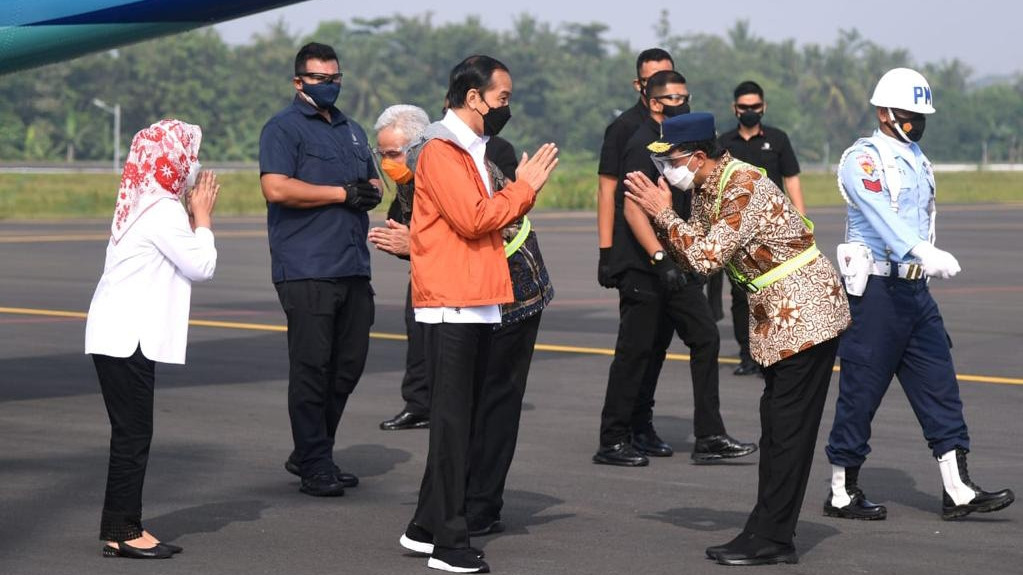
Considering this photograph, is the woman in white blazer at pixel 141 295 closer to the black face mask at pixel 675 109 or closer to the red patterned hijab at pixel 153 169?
the red patterned hijab at pixel 153 169

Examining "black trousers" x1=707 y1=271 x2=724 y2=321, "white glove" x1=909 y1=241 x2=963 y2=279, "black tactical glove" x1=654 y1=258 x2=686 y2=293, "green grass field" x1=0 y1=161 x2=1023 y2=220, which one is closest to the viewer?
"white glove" x1=909 y1=241 x2=963 y2=279

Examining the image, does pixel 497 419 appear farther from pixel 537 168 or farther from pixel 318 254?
pixel 318 254

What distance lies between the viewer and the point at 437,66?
164 meters

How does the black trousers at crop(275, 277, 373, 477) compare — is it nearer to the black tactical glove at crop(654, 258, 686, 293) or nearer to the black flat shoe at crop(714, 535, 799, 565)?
the black tactical glove at crop(654, 258, 686, 293)

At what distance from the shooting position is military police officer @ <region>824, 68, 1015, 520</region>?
7883mm

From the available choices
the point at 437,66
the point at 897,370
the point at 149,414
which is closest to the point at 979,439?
the point at 897,370

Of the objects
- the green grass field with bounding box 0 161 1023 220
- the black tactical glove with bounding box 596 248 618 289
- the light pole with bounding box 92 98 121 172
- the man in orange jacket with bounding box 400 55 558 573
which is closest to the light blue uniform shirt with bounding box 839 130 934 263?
the man in orange jacket with bounding box 400 55 558 573

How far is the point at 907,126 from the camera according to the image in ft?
26.1

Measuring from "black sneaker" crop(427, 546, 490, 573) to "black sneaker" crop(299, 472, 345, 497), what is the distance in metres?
1.63

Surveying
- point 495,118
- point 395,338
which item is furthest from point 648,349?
point 395,338

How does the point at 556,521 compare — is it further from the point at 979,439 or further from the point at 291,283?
the point at 979,439

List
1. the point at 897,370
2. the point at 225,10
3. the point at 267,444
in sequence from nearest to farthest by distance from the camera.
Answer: the point at 897,370 < the point at 267,444 < the point at 225,10

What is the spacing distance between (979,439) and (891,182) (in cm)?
285

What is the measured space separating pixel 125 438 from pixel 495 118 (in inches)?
80.2
